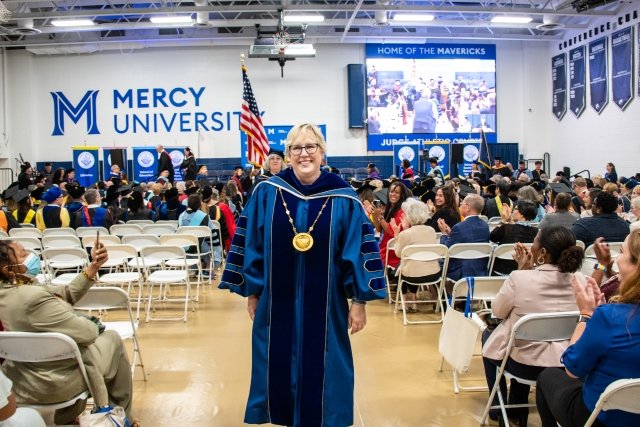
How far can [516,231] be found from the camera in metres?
5.82

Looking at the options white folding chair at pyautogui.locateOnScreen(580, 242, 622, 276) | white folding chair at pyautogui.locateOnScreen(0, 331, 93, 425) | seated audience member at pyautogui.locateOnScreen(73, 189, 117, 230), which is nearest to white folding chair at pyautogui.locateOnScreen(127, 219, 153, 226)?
seated audience member at pyautogui.locateOnScreen(73, 189, 117, 230)

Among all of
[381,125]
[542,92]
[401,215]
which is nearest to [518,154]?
A: [542,92]

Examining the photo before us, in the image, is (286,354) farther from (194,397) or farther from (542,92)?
(542,92)

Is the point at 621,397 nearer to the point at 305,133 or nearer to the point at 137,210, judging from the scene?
the point at 305,133

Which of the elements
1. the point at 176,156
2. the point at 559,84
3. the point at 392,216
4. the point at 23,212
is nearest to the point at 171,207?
the point at 23,212

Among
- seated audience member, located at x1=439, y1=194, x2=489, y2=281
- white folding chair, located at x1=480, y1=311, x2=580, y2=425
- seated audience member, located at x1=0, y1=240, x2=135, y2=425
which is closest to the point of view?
seated audience member, located at x1=0, y1=240, x2=135, y2=425

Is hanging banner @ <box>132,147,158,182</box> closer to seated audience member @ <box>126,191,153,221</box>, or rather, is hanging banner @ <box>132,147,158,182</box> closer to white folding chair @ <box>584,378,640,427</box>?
seated audience member @ <box>126,191,153,221</box>

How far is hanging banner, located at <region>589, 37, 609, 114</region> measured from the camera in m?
18.4

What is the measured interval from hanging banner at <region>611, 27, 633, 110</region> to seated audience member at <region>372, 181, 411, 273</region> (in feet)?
41.8

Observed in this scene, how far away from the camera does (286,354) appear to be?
287 centimetres

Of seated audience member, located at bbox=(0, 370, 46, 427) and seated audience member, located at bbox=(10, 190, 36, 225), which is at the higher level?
seated audience member, located at bbox=(10, 190, 36, 225)

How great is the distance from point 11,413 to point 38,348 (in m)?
0.63

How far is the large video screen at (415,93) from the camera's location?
69.9 feet

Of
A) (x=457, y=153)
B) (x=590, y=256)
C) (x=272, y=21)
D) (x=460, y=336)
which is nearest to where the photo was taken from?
(x=460, y=336)
